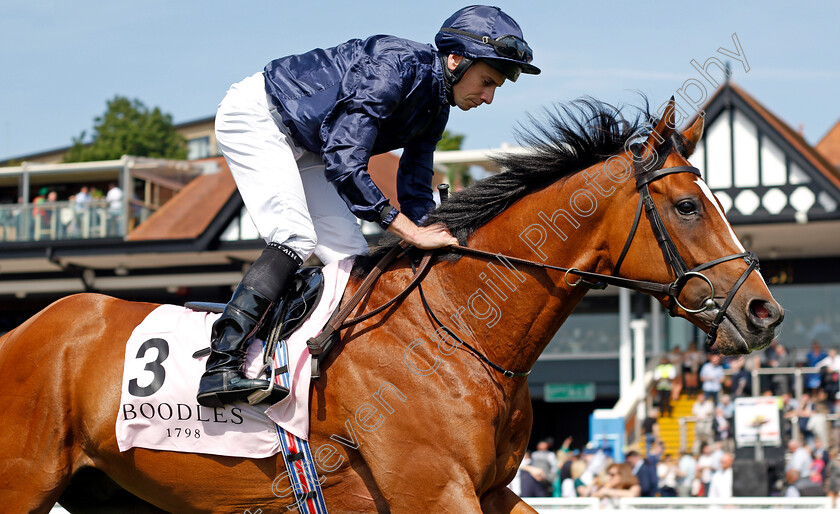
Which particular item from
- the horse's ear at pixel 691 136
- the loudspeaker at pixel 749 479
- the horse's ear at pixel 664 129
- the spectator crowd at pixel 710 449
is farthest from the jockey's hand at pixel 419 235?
the loudspeaker at pixel 749 479

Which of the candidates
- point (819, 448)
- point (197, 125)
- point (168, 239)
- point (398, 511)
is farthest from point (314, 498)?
point (197, 125)

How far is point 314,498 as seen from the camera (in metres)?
3.52

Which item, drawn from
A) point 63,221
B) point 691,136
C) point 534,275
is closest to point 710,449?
point 691,136

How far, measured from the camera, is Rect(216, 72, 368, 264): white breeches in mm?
3650

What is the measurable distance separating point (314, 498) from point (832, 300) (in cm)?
1714

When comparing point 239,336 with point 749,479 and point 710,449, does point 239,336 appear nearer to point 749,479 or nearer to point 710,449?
point 749,479

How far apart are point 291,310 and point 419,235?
0.57 metres

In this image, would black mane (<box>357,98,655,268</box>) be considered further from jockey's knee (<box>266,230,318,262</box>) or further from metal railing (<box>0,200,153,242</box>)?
metal railing (<box>0,200,153,242</box>)

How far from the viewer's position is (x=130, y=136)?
1800 inches

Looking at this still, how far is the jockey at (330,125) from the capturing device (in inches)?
137

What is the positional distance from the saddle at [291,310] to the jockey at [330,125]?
0.07 metres

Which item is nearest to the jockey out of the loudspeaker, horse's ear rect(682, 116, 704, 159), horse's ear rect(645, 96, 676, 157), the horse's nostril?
horse's ear rect(645, 96, 676, 157)

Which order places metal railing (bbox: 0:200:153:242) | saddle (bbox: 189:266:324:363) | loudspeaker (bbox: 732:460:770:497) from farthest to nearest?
metal railing (bbox: 0:200:153:242) → loudspeaker (bbox: 732:460:770:497) → saddle (bbox: 189:266:324:363)

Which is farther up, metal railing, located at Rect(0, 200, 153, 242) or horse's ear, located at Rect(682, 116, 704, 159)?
horse's ear, located at Rect(682, 116, 704, 159)
